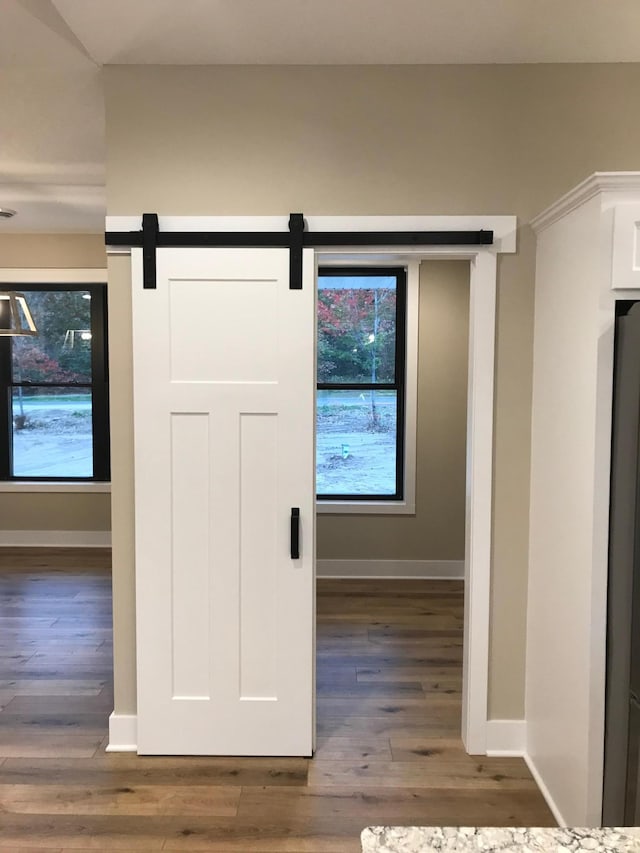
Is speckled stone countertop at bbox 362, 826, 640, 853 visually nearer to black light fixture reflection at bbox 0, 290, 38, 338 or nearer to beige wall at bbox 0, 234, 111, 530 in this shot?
black light fixture reflection at bbox 0, 290, 38, 338

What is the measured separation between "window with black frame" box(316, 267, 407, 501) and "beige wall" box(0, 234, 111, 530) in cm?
209

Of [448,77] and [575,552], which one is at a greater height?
[448,77]

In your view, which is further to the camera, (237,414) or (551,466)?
(237,414)

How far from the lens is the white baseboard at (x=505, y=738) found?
108 inches

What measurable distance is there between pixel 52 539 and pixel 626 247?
538 cm

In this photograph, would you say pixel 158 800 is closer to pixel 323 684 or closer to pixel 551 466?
pixel 323 684

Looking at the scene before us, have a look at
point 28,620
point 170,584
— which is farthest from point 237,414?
point 28,620

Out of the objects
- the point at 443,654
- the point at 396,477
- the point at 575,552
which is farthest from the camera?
the point at 396,477

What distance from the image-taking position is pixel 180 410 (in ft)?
8.59

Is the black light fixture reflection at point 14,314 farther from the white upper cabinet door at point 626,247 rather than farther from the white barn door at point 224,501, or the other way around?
the white upper cabinet door at point 626,247

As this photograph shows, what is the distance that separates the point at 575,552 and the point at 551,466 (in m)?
0.37

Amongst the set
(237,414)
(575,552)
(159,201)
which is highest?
(159,201)

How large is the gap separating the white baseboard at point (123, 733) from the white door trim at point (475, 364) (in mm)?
1408

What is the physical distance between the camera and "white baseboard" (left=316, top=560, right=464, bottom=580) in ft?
16.5
